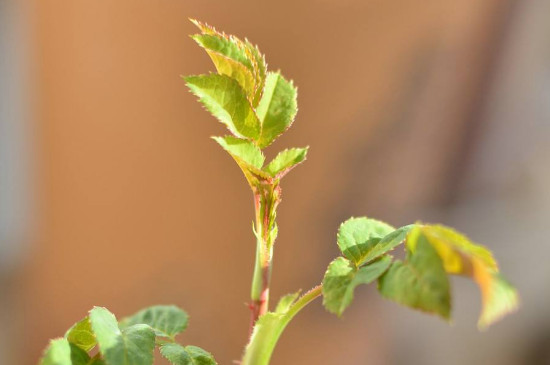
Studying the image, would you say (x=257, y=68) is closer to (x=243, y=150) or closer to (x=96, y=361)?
(x=243, y=150)

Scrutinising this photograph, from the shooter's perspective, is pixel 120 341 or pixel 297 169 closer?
pixel 120 341

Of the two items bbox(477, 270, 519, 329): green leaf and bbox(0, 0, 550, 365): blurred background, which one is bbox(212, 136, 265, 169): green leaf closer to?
bbox(477, 270, 519, 329): green leaf

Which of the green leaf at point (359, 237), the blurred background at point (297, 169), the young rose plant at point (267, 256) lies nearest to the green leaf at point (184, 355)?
the young rose plant at point (267, 256)

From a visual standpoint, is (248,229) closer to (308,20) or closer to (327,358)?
(327,358)

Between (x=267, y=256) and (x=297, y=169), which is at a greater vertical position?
(x=267, y=256)

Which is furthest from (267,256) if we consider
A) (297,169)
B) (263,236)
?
(297,169)

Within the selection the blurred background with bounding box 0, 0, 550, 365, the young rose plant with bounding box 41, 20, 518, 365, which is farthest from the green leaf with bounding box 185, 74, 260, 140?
the blurred background with bounding box 0, 0, 550, 365
